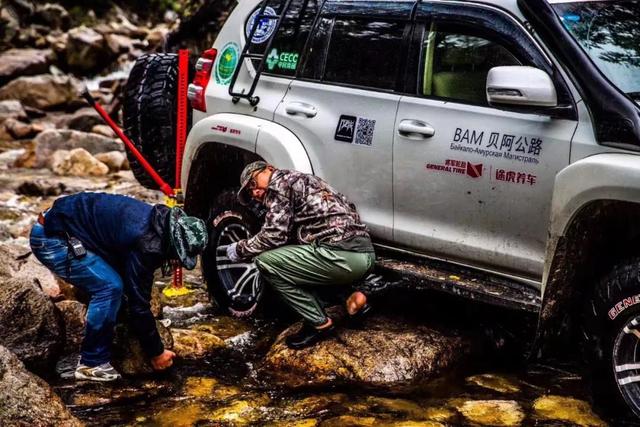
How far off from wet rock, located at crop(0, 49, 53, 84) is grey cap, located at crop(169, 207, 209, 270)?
54.9 feet

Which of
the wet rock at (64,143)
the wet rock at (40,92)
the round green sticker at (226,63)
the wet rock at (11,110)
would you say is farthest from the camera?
the wet rock at (40,92)

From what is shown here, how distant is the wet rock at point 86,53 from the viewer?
22.8 meters

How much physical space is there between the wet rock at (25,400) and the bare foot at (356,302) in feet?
5.85

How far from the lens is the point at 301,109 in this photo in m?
5.74

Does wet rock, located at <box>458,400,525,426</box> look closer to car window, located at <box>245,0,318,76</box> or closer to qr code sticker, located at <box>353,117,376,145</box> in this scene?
qr code sticker, located at <box>353,117,376,145</box>

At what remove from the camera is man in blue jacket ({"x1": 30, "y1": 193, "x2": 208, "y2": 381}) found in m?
5.15

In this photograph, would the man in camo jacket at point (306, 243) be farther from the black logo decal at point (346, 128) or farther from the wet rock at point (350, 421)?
the wet rock at point (350, 421)

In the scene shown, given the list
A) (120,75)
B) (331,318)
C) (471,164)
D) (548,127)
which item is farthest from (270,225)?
(120,75)

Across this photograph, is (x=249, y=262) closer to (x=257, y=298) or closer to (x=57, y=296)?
(x=257, y=298)

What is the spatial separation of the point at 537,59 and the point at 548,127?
369 mm

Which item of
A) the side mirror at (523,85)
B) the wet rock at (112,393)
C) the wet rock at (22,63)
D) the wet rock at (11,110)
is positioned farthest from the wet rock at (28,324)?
the wet rock at (22,63)

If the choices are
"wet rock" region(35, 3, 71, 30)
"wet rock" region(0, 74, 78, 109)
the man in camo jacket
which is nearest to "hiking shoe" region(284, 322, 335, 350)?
the man in camo jacket

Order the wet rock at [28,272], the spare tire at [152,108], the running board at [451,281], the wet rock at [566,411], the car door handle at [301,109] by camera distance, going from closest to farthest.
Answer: the wet rock at [566,411] → the running board at [451,281] → the car door handle at [301,109] → the wet rock at [28,272] → the spare tire at [152,108]

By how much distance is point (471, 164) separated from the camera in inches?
192
